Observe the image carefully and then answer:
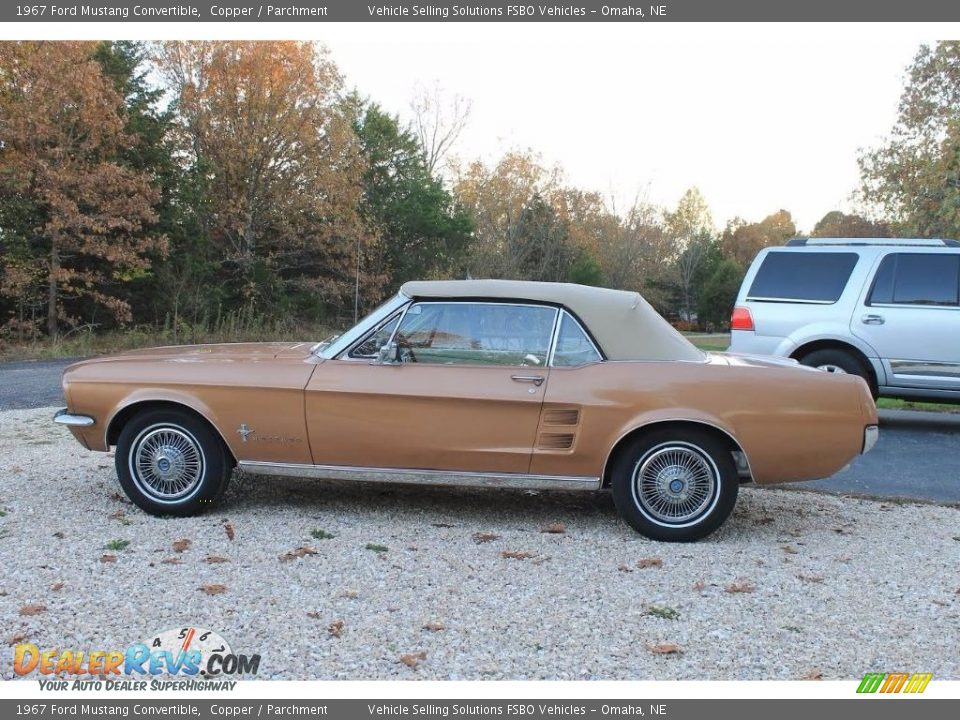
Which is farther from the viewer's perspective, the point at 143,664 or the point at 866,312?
the point at 866,312

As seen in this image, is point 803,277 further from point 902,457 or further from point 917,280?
point 902,457

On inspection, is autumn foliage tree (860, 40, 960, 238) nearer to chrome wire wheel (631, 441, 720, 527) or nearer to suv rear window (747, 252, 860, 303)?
suv rear window (747, 252, 860, 303)

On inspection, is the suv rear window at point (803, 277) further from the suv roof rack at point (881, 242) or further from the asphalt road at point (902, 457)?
the asphalt road at point (902, 457)

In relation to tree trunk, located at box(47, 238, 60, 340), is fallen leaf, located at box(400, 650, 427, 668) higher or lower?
lower

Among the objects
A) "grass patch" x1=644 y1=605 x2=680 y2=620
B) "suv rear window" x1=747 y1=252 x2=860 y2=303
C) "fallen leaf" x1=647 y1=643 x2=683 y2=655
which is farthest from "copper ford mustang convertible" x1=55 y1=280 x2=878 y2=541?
"suv rear window" x1=747 y1=252 x2=860 y2=303

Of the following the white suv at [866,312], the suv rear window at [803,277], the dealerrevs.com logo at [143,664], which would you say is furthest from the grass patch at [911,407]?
the dealerrevs.com logo at [143,664]

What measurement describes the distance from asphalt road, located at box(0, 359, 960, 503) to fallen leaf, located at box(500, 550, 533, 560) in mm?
3036

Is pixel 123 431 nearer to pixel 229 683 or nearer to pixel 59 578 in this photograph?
pixel 59 578

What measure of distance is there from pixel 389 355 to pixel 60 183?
1727 centimetres

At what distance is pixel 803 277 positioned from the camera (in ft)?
29.9

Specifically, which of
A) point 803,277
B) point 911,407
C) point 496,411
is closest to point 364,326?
point 496,411

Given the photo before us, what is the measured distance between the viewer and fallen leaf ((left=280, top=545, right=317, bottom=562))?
434 centimetres

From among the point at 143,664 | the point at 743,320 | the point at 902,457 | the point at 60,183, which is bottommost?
the point at 143,664

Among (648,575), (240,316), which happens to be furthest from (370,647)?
(240,316)
